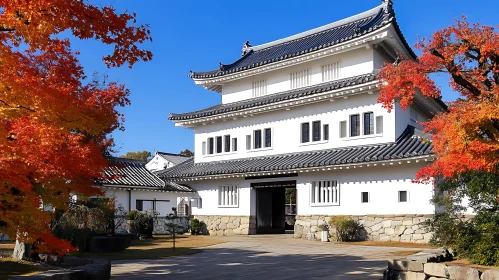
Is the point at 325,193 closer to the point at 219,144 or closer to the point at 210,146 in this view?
the point at 219,144

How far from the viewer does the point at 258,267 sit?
15.0 m

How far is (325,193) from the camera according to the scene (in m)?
27.2

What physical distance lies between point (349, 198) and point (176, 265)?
41.5 ft

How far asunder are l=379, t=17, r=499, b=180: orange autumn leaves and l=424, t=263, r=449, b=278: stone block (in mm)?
2446

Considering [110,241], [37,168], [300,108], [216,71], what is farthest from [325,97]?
[37,168]

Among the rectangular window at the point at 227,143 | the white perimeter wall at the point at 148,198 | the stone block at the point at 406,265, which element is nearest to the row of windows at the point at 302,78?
the rectangular window at the point at 227,143

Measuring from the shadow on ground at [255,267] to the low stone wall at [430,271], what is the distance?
1022 mm

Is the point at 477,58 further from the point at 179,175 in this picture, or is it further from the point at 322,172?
the point at 179,175

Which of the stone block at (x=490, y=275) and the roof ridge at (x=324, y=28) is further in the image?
the roof ridge at (x=324, y=28)

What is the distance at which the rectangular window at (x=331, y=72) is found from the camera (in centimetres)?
2902

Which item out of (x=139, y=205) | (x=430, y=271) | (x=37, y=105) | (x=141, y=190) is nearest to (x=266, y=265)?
(x=430, y=271)

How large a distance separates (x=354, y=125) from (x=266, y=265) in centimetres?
1355

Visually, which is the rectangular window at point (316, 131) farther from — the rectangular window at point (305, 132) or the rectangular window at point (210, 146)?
the rectangular window at point (210, 146)

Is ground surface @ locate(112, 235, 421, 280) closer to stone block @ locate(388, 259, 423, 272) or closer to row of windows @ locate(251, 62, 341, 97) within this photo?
stone block @ locate(388, 259, 423, 272)
